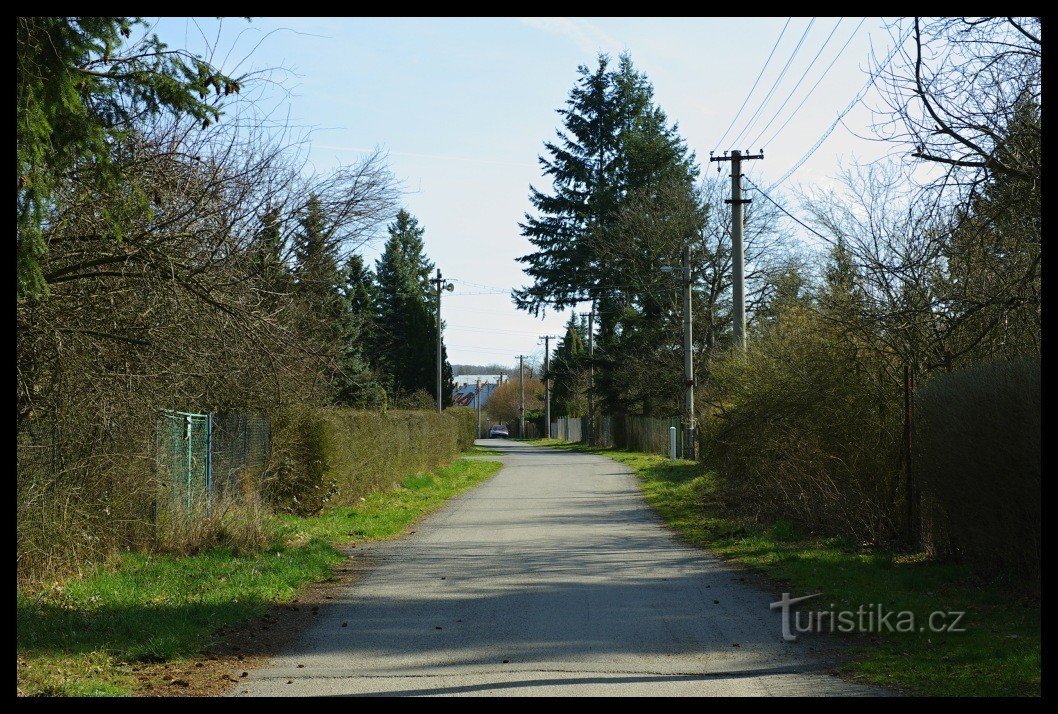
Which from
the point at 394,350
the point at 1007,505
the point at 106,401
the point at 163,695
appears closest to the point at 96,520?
the point at 106,401

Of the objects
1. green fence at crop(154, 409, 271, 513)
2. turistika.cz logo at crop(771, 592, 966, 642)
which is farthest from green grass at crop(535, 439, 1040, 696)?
green fence at crop(154, 409, 271, 513)

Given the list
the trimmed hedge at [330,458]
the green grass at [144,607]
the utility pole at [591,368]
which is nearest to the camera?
the green grass at [144,607]

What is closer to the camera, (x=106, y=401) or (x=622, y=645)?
(x=622, y=645)

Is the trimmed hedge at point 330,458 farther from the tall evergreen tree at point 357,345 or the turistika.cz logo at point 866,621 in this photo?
the turistika.cz logo at point 866,621

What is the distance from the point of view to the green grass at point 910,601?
6809 mm

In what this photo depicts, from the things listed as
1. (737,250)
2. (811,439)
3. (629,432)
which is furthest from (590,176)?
(811,439)

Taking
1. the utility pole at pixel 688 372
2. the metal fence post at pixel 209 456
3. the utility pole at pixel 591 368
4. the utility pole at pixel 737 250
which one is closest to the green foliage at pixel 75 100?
the metal fence post at pixel 209 456

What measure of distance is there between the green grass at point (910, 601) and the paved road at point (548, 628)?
526 millimetres

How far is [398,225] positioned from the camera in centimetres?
7400

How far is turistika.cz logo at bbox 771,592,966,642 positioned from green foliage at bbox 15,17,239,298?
6994mm

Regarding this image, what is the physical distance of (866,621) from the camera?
867 centimetres

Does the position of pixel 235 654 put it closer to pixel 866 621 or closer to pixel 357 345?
pixel 866 621

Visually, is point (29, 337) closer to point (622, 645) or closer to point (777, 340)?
point (622, 645)
